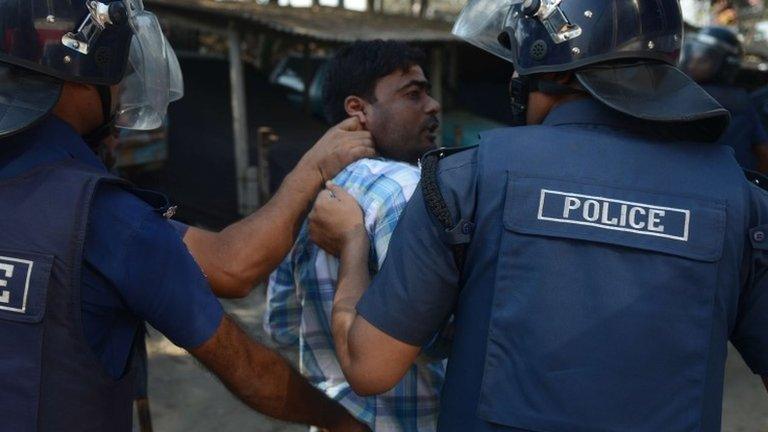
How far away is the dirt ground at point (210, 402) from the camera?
13.2ft

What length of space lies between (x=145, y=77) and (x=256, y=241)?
1.58 ft

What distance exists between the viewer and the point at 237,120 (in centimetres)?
784

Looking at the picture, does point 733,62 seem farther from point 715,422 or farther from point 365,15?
point 365,15

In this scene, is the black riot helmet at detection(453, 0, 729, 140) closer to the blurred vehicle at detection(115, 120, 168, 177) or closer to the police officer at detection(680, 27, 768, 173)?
the police officer at detection(680, 27, 768, 173)

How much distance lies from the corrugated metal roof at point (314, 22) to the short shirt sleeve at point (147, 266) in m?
5.45

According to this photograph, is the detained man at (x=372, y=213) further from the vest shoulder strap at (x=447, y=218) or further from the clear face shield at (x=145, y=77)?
the clear face shield at (x=145, y=77)

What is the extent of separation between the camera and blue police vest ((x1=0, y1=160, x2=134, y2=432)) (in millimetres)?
1402

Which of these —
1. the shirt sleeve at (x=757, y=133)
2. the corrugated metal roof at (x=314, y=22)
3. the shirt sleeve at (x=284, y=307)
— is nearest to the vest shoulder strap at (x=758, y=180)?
the shirt sleeve at (x=284, y=307)

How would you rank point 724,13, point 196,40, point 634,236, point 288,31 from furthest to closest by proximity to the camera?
1. point 724,13
2. point 196,40
3. point 288,31
4. point 634,236

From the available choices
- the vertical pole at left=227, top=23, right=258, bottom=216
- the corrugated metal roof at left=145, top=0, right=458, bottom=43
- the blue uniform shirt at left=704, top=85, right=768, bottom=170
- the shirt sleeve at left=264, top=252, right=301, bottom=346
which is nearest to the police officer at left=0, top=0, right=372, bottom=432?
the shirt sleeve at left=264, top=252, right=301, bottom=346

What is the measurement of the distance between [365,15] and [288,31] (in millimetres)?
2924

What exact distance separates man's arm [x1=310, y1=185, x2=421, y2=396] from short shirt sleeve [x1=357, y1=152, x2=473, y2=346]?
0.11 ft

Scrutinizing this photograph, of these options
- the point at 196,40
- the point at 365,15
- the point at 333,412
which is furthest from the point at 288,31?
the point at 333,412

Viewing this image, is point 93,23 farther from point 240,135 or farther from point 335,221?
point 240,135
